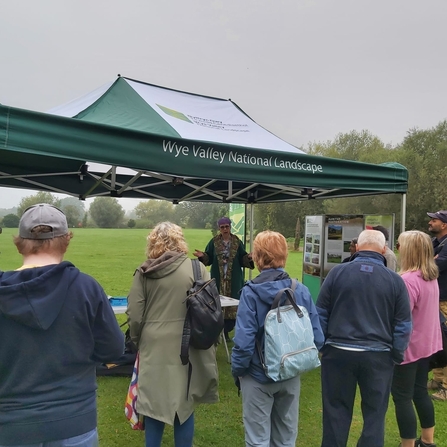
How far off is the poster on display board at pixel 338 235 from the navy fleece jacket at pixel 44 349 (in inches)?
176

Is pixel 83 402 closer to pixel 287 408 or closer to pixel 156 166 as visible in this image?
pixel 287 408

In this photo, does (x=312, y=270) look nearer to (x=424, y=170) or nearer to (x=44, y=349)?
(x=44, y=349)

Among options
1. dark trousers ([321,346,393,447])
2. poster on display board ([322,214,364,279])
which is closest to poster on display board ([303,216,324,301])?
poster on display board ([322,214,364,279])

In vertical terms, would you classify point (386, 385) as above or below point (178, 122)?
below

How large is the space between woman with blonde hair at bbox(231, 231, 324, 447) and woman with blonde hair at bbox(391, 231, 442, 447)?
739mm

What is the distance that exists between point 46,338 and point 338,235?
4.74m

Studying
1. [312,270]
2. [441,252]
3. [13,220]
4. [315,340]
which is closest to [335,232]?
[312,270]

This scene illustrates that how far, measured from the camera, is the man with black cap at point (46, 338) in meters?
1.20

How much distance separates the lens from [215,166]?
103 inches

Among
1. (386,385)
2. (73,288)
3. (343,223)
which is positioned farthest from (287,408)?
(343,223)

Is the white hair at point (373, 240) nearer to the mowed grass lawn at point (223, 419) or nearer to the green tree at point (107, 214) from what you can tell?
the mowed grass lawn at point (223, 419)

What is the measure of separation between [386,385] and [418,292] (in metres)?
0.64

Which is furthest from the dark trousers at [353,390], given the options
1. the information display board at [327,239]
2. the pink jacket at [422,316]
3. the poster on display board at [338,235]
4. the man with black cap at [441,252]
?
the poster on display board at [338,235]

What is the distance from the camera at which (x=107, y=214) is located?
32.7m
